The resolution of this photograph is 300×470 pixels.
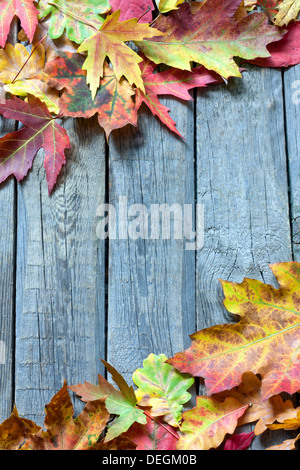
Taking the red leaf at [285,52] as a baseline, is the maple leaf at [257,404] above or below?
below

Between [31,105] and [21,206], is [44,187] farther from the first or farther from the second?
[31,105]

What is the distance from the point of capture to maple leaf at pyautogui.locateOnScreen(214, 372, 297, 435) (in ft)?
3.34

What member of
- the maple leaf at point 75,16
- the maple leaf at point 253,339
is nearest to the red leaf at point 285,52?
the maple leaf at point 75,16

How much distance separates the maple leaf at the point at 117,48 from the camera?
39.6 inches

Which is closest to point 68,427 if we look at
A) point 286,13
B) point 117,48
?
point 117,48

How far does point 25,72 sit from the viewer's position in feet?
3.62

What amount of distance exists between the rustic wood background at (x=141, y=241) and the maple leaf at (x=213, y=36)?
0.09 m

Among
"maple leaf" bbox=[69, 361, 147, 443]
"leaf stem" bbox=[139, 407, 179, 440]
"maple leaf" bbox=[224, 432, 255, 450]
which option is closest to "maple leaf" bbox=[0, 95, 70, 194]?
"maple leaf" bbox=[69, 361, 147, 443]

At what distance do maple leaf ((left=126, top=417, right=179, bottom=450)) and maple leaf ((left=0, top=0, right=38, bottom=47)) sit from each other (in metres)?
1.02

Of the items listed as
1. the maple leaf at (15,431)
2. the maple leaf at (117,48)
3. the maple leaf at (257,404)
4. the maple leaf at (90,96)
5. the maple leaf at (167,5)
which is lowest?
the maple leaf at (15,431)

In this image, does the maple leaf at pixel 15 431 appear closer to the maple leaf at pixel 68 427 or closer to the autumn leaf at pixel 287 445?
the maple leaf at pixel 68 427

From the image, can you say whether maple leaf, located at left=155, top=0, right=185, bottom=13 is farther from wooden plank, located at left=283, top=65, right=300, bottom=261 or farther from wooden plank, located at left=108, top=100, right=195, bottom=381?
wooden plank, located at left=283, top=65, right=300, bottom=261

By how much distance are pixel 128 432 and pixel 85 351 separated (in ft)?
0.74
